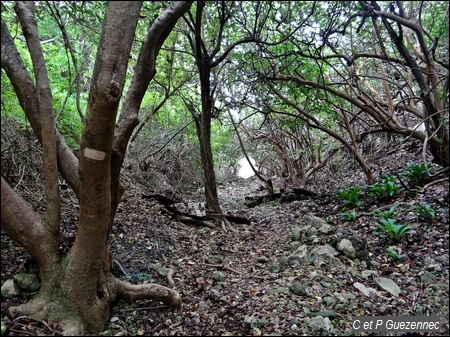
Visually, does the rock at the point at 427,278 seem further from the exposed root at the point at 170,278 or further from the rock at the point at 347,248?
the exposed root at the point at 170,278

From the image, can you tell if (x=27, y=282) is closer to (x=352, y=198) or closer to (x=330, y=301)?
(x=330, y=301)

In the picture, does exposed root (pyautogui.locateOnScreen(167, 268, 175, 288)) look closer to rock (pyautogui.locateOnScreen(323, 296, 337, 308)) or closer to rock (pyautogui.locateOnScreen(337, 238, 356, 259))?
rock (pyautogui.locateOnScreen(323, 296, 337, 308))

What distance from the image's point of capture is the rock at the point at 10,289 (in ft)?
6.50

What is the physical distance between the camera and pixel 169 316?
2.34 m

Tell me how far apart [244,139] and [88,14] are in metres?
7.95

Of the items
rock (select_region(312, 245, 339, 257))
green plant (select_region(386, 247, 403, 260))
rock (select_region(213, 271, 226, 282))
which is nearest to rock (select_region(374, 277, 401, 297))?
green plant (select_region(386, 247, 403, 260))

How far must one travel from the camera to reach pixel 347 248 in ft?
11.0

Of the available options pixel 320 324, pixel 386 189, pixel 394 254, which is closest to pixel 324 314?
pixel 320 324

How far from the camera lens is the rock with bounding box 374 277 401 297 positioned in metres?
2.67

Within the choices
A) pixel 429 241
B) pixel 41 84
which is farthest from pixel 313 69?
pixel 41 84

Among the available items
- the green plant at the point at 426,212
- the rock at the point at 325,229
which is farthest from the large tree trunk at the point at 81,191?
the green plant at the point at 426,212

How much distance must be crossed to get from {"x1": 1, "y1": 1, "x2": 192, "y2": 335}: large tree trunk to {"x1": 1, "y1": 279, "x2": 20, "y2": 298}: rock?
0.44 ft

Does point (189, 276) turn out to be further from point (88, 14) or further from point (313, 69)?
point (313, 69)

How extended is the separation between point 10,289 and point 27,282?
0.10 metres
